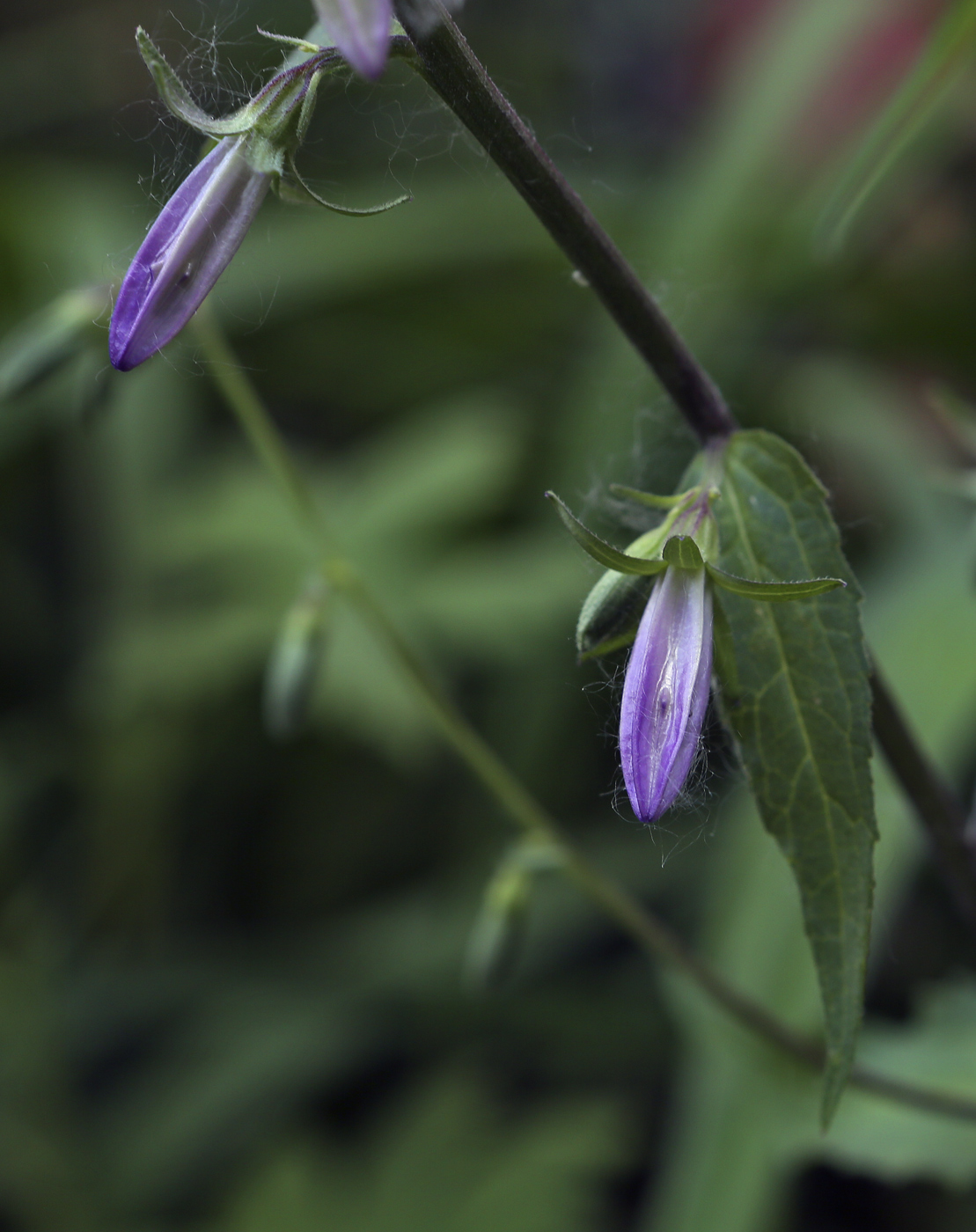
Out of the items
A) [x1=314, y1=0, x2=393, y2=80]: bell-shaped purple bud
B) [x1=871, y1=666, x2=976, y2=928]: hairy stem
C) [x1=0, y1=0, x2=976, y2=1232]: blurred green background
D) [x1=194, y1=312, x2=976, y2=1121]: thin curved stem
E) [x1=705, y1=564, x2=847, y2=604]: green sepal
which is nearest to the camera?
[x1=314, y1=0, x2=393, y2=80]: bell-shaped purple bud

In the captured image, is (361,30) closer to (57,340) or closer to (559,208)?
(559,208)

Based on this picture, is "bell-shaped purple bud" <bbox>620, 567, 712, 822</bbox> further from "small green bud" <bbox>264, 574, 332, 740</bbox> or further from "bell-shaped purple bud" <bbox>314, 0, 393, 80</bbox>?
"small green bud" <bbox>264, 574, 332, 740</bbox>

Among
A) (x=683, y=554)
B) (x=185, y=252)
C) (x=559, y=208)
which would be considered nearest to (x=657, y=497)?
(x=683, y=554)

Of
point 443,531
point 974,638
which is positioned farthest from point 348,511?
point 974,638

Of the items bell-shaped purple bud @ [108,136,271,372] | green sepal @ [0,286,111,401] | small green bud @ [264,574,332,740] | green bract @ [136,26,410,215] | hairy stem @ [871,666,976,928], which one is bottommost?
hairy stem @ [871,666,976,928]

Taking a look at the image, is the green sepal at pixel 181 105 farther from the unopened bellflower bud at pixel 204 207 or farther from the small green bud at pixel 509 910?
the small green bud at pixel 509 910

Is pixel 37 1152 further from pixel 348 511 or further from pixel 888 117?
pixel 888 117

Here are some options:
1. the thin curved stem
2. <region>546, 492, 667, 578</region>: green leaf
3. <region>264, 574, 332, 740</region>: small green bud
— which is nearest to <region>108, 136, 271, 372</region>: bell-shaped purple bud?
<region>546, 492, 667, 578</region>: green leaf
